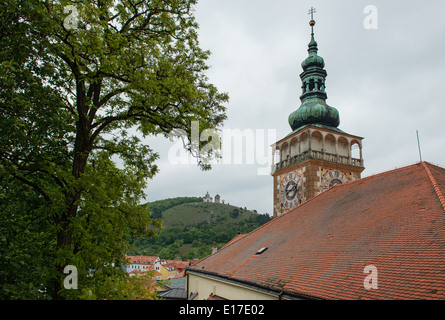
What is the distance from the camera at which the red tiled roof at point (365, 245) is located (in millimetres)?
6223

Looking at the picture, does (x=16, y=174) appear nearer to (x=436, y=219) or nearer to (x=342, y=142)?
(x=436, y=219)

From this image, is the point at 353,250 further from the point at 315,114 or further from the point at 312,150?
the point at 315,114

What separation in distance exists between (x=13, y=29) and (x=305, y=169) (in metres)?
19.5

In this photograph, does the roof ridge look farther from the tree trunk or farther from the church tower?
the church tower

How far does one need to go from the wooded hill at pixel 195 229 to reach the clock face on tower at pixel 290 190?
50.3m

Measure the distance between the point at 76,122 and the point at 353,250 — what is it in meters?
7.95

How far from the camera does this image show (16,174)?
5.50 meters

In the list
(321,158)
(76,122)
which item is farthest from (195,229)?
(76,122)

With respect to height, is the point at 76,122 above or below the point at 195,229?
below

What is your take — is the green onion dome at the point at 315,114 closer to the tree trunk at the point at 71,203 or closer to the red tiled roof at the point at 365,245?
the red tiled roof at the point at 365,245

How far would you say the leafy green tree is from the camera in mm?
5535

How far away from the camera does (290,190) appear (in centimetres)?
2344

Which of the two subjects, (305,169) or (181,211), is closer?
(305,169)
